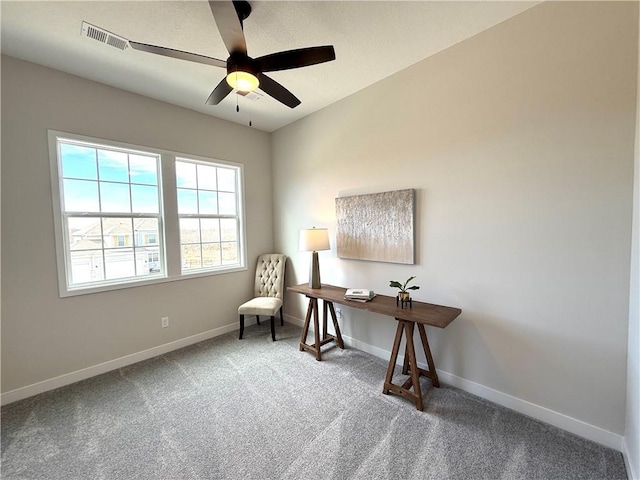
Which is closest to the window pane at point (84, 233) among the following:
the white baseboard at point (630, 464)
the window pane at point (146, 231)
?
the window pane at point (146, 231)

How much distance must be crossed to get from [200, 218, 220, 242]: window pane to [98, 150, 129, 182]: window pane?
3.16 feet

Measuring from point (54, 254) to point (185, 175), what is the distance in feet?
4.95

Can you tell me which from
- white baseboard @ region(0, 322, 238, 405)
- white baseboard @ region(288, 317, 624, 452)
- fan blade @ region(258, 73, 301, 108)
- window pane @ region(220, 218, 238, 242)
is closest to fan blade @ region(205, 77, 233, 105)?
fan blade @ region(258, 73, 301, 108)

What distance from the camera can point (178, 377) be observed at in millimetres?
2508

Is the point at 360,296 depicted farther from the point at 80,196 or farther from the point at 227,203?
the point at 80,196

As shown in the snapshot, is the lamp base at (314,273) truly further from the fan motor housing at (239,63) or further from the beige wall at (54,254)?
the fan motor housing at (239,63)

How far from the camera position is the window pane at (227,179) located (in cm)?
362

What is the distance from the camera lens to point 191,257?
335 cm

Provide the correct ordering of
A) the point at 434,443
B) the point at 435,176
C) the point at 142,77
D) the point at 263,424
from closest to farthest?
1. the point at 434,443
2. the point at 263,424
3. the point at 435,176
4. the point at 142,77

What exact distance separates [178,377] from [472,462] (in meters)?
2.50

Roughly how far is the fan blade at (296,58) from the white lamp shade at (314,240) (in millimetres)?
1587

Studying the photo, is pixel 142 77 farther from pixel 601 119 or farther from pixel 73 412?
pixel 601 119

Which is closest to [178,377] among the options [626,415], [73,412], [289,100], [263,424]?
[73,412]

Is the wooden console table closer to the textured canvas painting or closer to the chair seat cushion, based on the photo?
the textured canvas painting
